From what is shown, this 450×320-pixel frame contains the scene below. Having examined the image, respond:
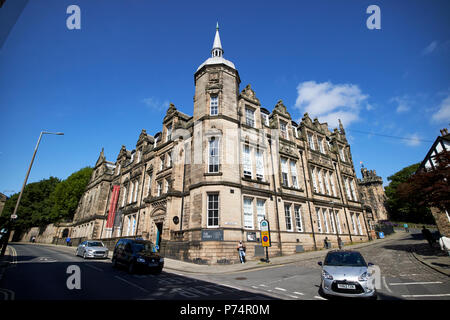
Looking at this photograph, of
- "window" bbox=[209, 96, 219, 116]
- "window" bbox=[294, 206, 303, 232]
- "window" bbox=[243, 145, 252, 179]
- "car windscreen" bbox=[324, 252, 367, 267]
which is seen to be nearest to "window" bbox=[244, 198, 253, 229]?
"window" bbox=[243, 145, 252, 179]

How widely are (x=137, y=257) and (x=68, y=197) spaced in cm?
5057

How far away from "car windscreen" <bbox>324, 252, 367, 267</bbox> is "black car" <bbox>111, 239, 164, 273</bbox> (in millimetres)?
8781

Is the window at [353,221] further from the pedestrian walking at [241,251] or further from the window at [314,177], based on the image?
the pedestrian walking at [241,251]

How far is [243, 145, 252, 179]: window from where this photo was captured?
2031 cm

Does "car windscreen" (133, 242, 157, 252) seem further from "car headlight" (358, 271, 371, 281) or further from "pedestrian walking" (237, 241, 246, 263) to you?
"car headlight" (358, 271, 371, 281)

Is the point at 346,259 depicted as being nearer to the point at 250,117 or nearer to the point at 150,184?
the point at 250,117

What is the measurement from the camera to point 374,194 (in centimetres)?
5878

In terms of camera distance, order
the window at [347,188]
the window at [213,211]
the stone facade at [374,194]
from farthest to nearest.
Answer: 1. the stone facade at [374,194]
2. the window at [347,188]
3. the window at [213,211]

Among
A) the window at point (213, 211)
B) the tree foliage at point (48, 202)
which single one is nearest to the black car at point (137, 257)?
the window at point (213, 211)

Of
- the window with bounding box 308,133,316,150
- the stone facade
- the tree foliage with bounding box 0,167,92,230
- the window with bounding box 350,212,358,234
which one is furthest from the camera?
the stone facade

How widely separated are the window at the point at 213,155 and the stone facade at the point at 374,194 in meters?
51.9

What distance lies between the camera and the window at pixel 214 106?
20.8 meters
